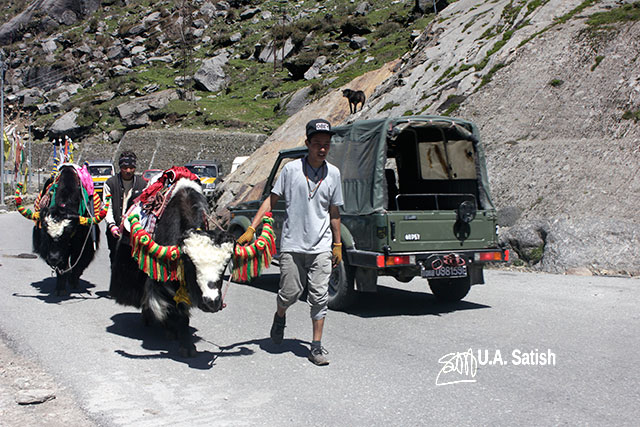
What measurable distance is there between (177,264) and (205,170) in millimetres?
23937

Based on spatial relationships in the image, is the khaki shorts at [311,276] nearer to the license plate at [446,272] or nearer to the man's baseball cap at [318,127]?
the man's baseball cap at [318,127]

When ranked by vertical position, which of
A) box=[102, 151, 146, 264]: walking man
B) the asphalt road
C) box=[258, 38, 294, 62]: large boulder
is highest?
box=[258, 38, 294, 62]: large boulder

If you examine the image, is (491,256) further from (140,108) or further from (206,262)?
(140,108)

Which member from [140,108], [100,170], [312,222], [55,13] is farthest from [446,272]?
[55,13]

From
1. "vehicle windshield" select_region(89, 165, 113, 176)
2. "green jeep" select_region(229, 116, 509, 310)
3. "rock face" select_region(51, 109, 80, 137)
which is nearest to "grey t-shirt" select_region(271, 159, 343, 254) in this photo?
"green jeep" select_region(229, 116, 509, 310)

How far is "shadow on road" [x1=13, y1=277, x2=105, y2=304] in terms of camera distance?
29.7 ft

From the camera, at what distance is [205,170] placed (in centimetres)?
2900

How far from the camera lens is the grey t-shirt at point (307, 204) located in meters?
5.68

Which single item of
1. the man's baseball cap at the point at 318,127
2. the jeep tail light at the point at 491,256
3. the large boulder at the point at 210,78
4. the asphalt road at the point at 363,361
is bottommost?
the asphalt road at the point at 363,361

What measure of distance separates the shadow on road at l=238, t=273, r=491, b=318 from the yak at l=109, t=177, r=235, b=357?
276 cm

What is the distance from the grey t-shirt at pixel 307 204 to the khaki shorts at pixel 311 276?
0.26 feet

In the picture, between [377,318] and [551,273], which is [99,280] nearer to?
[377,318]

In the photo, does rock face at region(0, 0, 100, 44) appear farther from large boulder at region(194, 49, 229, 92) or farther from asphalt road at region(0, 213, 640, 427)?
asphalt road at region(0, 213, 640, 427)

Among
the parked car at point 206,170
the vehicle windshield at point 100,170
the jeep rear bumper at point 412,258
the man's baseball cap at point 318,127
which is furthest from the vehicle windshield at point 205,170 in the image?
the man's baseball cap at point 318,127
